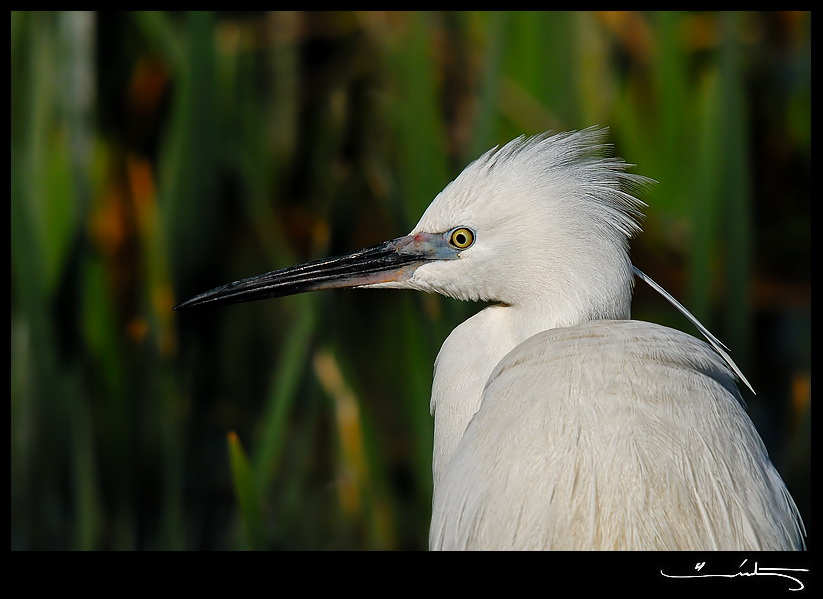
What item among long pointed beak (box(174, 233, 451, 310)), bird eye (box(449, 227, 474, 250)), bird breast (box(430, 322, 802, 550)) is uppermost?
bird eye (box(449, 227, 474, 250))

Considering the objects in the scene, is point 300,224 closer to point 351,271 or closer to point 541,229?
point 351,271

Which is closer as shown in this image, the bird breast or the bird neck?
the bird breast

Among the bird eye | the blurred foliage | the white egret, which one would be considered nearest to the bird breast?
the white egret

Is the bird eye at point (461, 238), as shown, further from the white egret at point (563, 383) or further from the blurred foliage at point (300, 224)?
the blurred foliage at point (300, 224)

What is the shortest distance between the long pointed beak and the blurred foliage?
27cm

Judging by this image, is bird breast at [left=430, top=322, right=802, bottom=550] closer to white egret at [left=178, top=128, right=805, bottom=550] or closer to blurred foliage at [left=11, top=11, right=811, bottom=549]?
white egret at [left=178, top=128, right=805, bottom=550]

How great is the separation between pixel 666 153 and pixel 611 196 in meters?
1.25

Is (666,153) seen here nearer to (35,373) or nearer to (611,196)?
(611,196)

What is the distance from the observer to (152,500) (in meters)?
2.04

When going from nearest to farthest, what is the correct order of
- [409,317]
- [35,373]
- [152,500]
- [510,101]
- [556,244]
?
[556,244] → [409,317] → [35,373] → [152,500] → [510,101]

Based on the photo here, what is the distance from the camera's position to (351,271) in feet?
4.58

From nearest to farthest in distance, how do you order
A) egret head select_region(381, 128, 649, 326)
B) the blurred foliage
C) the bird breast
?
the bird breast → egret head select_region(381, 128, 649, 326) → the blurred foliage

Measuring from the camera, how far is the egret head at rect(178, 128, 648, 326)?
49.2 inches
